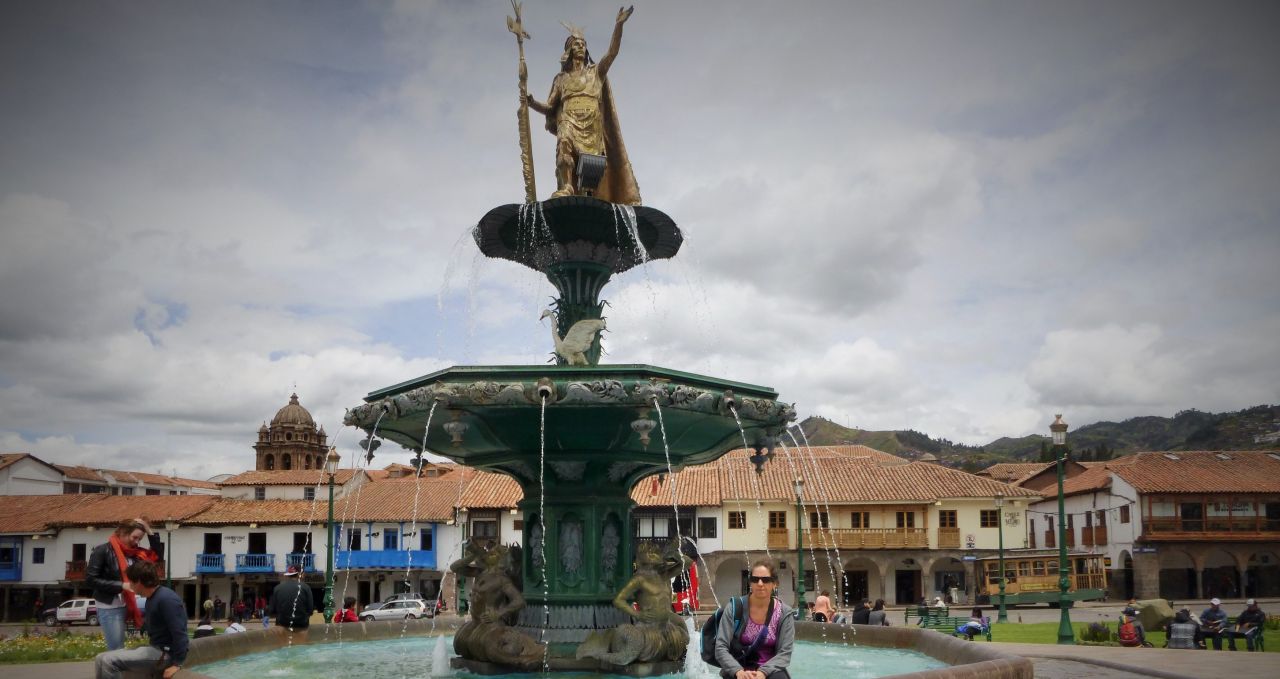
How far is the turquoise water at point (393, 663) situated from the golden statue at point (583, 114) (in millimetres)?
4899

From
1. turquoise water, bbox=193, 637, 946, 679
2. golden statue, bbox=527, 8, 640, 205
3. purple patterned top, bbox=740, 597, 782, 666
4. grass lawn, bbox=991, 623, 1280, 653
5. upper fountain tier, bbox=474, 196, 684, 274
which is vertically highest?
golden statue, bbox=527, 8, 640, 205

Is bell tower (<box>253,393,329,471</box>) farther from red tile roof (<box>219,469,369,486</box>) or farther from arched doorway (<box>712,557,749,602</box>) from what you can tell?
arched doorway (<box>712,557,749,602</box>)

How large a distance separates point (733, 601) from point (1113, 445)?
16614 cm

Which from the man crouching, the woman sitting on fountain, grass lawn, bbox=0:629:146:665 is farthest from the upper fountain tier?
grass lawn, bbox=0:629:146:665

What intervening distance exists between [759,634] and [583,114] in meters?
6.55

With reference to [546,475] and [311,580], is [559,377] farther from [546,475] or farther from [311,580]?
[311,580]

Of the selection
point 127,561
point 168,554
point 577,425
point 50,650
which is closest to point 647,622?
point 577,425

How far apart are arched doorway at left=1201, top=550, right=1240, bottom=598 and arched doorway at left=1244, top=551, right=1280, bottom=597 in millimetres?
604

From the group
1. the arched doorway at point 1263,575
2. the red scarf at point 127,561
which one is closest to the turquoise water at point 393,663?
the red scarf at point 127,561

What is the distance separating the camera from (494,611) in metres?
8.82

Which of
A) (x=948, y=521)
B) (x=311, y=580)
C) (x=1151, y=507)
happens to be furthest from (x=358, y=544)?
(x=1151, y=507)

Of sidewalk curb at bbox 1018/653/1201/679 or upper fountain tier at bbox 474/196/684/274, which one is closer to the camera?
upper fountain tier at bbox 474/196/684/274

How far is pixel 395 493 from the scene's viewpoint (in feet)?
168

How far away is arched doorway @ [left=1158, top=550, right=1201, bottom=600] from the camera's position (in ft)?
159
